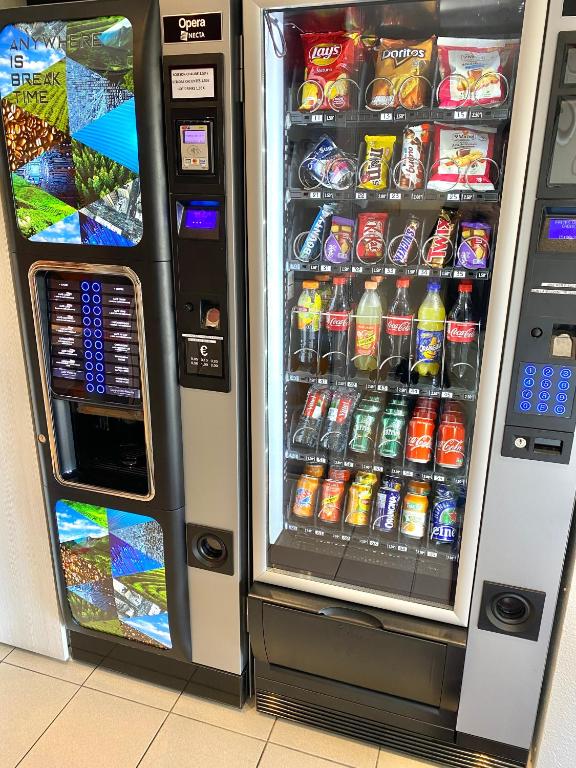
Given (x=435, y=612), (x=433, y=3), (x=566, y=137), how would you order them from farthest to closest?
1. (x=435, y=612)
2. (x=433, y=3)
3. (x=566, y=137)

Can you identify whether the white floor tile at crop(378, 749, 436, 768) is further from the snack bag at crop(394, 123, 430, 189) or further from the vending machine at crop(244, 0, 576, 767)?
the snack bag at crop(394, 123, 430, 189)

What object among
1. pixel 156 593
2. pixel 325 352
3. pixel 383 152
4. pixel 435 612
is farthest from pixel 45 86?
pixel 435 612

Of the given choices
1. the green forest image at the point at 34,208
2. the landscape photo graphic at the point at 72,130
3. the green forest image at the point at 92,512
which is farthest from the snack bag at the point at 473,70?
the green forest image at the point at 92,512

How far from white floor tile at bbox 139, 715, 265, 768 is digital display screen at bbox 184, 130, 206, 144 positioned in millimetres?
→ 1815

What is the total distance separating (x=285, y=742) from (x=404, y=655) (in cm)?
53

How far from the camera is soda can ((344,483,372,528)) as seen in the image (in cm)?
192

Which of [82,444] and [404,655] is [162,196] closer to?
[82,444]

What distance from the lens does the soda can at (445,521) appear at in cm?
180

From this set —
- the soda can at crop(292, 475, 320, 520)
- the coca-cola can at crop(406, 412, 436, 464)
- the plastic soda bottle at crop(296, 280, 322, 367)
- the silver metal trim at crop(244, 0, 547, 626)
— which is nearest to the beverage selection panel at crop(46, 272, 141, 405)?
the silver metal trim at crop(244, 0, 547, 626)

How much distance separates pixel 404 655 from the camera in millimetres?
1756

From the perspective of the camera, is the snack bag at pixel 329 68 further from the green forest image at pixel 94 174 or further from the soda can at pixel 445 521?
the soda can at pixel 445 521

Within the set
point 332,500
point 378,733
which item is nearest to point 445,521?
point 332,500

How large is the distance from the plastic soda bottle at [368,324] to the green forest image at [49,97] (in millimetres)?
974

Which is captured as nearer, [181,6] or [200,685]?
[181,6]
